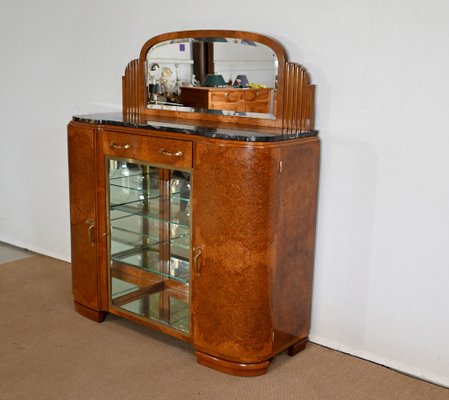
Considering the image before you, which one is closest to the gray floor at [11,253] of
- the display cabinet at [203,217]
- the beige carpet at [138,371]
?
the beige carpet at [138,371]

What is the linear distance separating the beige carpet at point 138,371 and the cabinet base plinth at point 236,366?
3 cm

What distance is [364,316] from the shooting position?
279cm

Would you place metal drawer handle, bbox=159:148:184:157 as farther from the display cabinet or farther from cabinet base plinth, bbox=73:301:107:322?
cabinet base plinth, bbox=73:301:107:322

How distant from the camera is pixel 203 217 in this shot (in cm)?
262

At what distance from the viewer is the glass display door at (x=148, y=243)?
2.93m

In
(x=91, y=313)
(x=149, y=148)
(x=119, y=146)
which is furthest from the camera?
(x=91, y=313)

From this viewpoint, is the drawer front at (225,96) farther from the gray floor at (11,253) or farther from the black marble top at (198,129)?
the gray floor at (11,253)

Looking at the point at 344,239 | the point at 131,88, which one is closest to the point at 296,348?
the point at 344,239

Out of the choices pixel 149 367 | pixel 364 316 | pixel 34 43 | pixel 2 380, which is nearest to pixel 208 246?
pixel 149 367

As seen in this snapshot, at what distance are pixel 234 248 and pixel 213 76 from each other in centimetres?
85

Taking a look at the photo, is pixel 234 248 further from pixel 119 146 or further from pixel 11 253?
pixel 11 253

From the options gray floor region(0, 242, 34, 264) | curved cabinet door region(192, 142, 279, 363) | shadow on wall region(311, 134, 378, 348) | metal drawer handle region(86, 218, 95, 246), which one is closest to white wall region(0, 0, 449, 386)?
shadow on wall region(311, 134, 378, 348)

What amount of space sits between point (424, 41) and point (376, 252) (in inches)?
33.8

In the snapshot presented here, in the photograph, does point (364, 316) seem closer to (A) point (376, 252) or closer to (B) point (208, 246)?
(A) point (376, 252)
